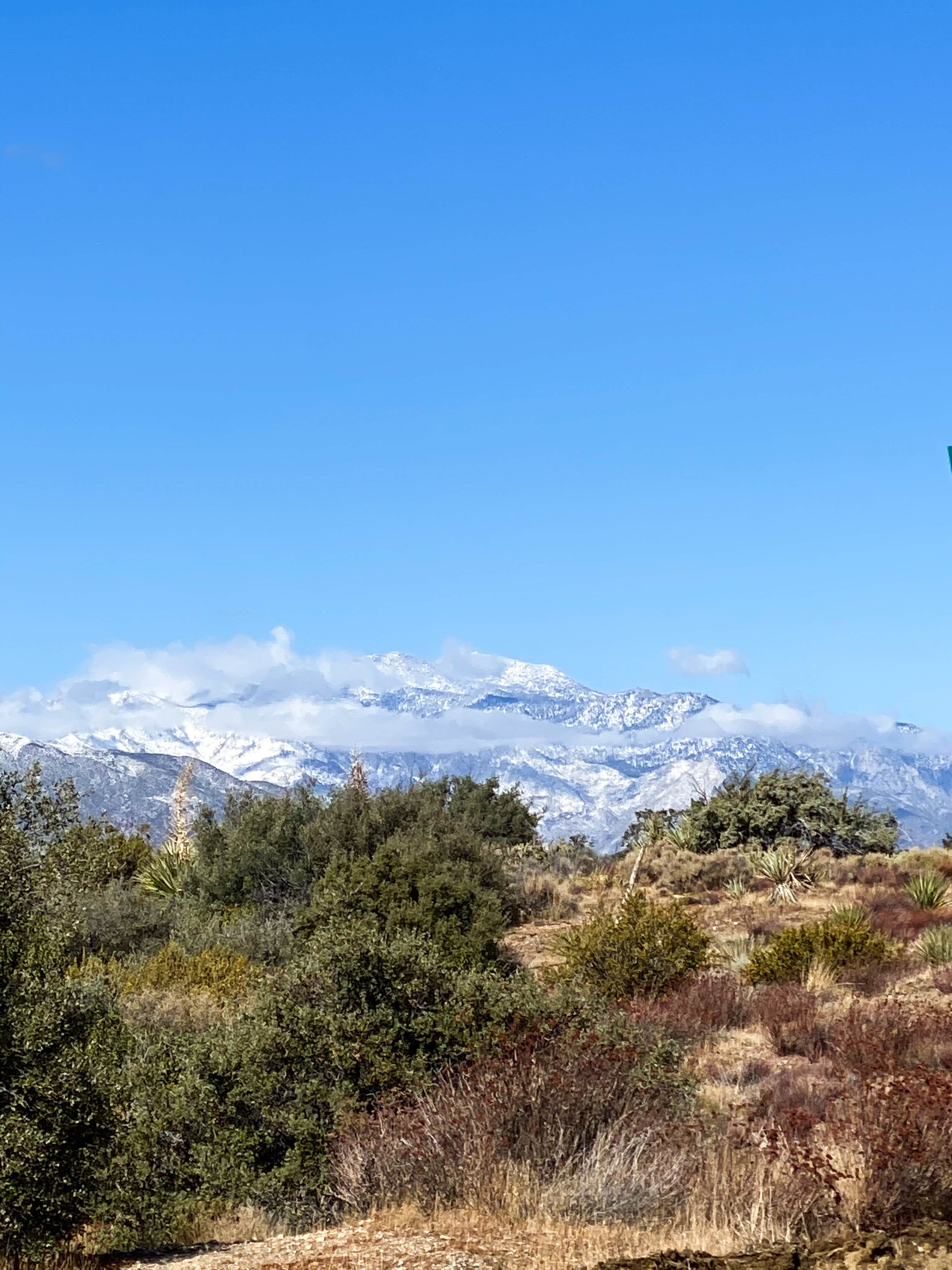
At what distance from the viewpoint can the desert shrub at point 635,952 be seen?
719 inches

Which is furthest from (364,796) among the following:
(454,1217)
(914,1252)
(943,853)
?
(914,1252)

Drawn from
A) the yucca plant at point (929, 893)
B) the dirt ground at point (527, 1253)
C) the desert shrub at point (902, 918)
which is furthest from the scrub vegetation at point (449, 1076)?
the yucca plant at point (929, 893)

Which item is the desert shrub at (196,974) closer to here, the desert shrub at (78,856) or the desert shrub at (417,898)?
the desert shrub at (417,898)

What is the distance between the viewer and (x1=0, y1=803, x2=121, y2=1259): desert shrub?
24.7 ft

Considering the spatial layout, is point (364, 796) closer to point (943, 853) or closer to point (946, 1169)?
point (943, 853)

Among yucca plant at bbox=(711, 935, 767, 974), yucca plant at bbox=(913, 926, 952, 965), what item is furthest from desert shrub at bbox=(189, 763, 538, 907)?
yucca plant at bbox=(913, 926, 952, 965)

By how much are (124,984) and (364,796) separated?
41.7ft

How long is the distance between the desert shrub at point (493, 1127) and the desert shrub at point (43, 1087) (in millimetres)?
2035

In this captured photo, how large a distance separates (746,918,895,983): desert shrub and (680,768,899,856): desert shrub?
17497 mm

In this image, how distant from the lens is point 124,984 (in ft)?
57.4

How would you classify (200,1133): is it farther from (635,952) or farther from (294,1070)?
(635,952)

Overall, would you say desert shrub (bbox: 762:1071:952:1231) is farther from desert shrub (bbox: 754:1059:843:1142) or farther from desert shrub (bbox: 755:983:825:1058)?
desert shrub (bbox: 755:983:825:1058)

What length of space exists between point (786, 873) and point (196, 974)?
17.2 meters

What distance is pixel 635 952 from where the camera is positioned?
18578 millimetres
